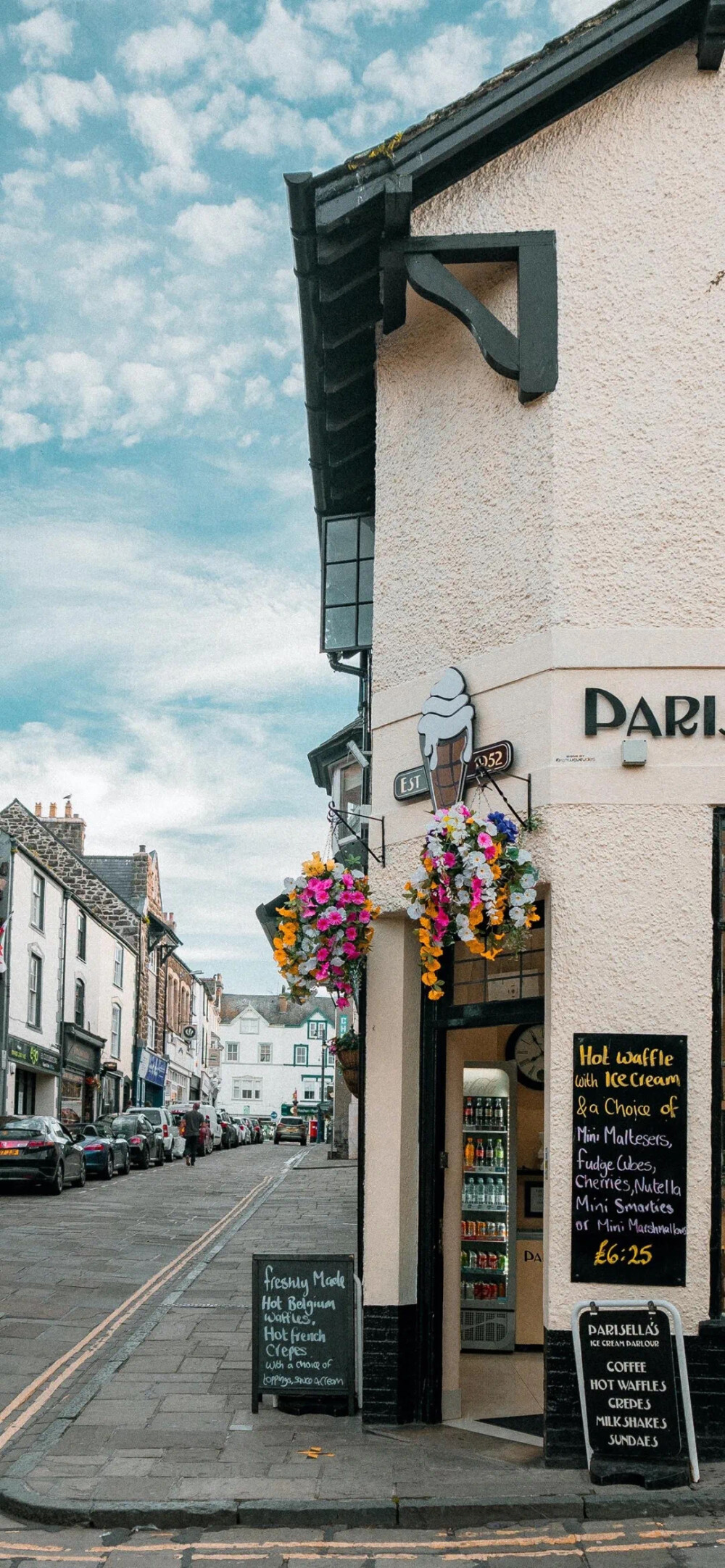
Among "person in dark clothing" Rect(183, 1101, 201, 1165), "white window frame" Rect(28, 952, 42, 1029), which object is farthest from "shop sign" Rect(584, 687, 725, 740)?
"white window frame" Rect(28, 952, 42, 1029)

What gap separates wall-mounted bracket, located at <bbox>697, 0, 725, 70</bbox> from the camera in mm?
8148

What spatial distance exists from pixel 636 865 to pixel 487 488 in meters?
2.57

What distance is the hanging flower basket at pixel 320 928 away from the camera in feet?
26.6

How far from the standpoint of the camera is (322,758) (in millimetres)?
30266

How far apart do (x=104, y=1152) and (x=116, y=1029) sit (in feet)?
69.5

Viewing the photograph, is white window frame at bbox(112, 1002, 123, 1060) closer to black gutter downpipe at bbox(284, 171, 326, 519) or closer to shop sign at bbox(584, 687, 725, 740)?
black gutter downpipe at bbox(284, 171, 326, 519)

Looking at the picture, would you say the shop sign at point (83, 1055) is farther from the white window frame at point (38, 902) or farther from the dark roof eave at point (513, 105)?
the dark roof eave at point (513, 105)

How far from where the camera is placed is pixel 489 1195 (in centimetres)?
974

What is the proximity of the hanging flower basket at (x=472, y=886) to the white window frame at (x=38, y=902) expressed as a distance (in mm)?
28632

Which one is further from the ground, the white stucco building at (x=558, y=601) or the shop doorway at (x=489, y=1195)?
the white stucco building at (x=558, y=601)

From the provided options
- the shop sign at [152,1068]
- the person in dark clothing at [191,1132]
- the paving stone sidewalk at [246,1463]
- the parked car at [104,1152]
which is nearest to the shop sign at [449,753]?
the paving stone sidewalk at [246,1463]

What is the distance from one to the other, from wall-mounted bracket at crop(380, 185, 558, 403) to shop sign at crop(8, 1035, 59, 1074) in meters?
26.9

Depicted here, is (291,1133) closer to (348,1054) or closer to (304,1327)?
(348,1054)

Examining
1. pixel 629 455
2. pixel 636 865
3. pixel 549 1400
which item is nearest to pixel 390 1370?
pixel 549 1400
